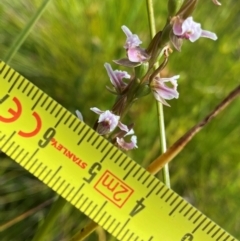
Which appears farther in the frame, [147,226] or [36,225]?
[36,225]

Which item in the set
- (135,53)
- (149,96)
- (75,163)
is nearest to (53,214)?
(75,163)

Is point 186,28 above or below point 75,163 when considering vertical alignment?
above

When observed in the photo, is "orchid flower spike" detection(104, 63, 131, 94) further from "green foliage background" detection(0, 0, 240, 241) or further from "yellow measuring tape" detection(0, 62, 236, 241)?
"green foliage background" detection(0, 0, 240, 241)

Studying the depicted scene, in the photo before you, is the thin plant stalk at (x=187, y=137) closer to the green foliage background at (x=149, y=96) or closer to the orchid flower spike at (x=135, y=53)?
the orchid flower spike at (x=135, y=53)

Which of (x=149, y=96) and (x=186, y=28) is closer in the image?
(x=186, y=28)

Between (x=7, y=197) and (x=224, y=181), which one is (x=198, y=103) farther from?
(x=7, y=197)

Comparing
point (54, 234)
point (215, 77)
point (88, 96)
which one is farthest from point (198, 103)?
point (54, 234)

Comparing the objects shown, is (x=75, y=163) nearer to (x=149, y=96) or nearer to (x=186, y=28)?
(x=186, y=28)
